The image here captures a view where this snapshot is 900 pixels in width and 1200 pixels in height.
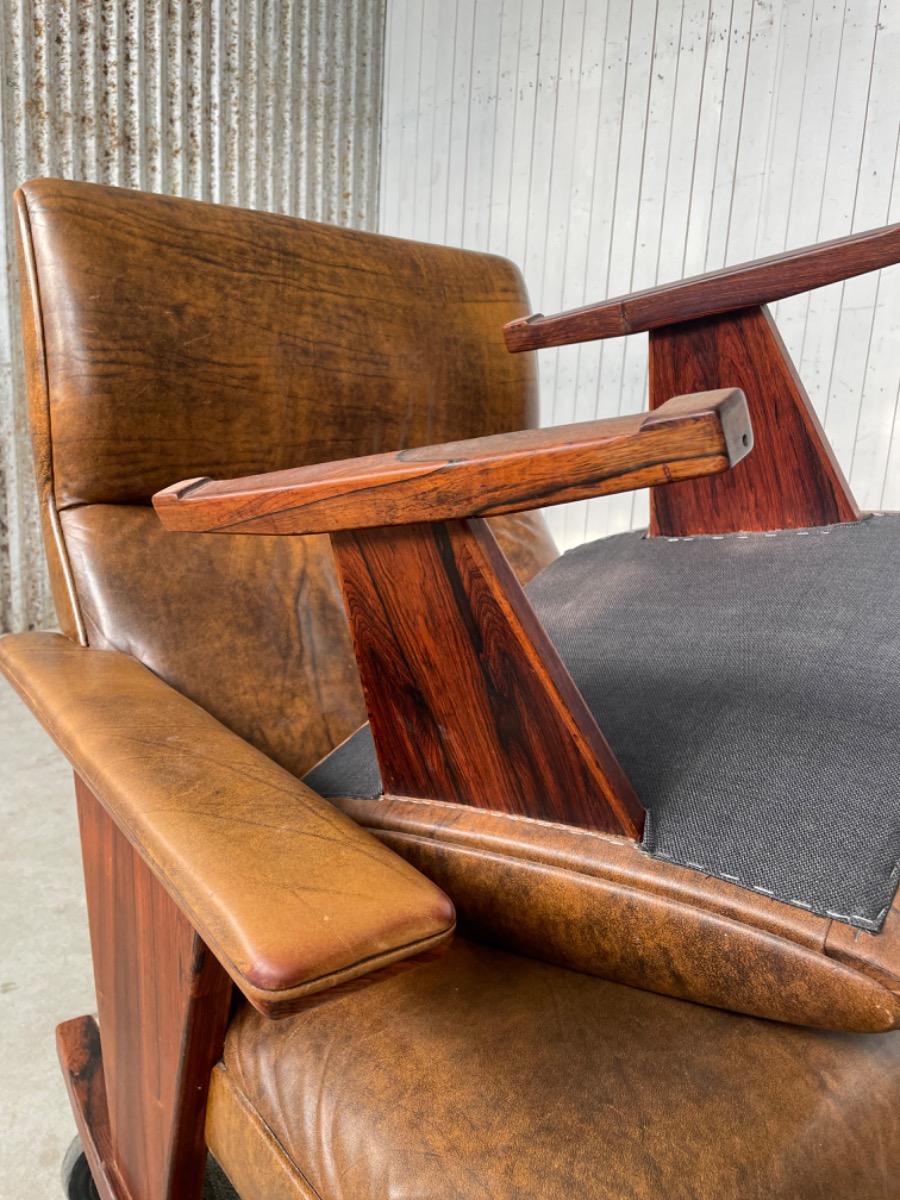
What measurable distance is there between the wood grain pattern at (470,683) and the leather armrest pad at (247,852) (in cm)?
8

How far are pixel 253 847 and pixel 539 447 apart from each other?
228mm

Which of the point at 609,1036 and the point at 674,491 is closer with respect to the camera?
the point at 609,1036

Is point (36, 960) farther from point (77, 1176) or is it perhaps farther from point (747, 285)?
point (747, 285)

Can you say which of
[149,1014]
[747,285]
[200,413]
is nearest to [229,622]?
[200,413]

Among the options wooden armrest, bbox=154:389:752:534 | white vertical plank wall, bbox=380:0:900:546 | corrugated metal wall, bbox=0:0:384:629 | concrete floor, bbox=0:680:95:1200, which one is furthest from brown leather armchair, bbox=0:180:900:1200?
corrugated metal wall, bbox=0:0:384:629

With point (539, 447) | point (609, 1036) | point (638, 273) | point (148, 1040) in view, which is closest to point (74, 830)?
point (148, 1040)

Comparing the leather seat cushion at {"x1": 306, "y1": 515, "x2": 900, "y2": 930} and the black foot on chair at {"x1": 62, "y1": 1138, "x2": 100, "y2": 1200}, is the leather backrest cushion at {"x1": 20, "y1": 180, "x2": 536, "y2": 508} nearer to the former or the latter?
the leather seat cushion at {"x1": 306, "y1": 515, "x2": 900, "y2": 930}

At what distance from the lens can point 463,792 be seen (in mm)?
593

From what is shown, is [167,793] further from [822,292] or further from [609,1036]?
[822,292]

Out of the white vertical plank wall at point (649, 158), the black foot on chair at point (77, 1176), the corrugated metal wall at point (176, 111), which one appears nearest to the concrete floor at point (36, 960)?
the black foot on chair at point (77, 1176)

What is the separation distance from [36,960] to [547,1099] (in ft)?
3.62

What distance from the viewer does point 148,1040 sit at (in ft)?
2.21

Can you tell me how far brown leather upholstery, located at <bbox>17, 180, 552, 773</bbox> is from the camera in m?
0.86

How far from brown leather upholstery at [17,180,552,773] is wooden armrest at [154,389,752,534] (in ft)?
0.98
